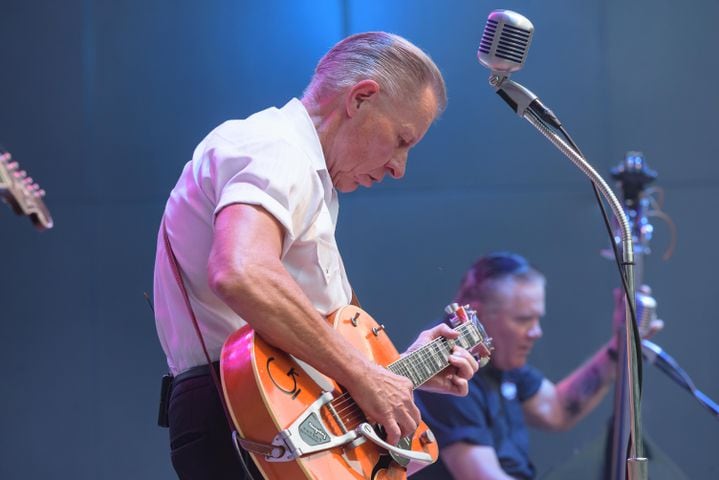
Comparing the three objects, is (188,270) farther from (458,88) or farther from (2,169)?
(458,88)

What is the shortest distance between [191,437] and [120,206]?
6.03 feet

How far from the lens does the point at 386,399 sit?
1802 millimetres

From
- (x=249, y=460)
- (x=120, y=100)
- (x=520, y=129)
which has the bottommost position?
(x=249, y=460)

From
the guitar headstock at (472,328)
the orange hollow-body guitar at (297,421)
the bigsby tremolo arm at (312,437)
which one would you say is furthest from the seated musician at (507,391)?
the bigsby tremolo arm at (312,437)

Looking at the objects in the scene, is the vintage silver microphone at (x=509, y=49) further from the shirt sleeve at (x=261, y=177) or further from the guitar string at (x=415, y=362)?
the guitar string at (x=415, y=362)

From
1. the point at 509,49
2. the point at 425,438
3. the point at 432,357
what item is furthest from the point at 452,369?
the point at 509,49

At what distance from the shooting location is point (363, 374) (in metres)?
1.77

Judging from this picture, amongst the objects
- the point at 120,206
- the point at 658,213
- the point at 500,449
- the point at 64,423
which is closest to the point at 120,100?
the point at 120,206

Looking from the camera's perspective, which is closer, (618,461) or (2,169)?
(2,169)

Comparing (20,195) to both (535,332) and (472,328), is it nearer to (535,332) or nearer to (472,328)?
(472,328)

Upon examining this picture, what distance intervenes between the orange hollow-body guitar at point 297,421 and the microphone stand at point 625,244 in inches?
17.2

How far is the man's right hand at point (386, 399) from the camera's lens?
5.81 ft

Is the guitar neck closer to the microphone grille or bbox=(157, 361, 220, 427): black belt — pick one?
bbox=(157, 361, 220, 427): black belt

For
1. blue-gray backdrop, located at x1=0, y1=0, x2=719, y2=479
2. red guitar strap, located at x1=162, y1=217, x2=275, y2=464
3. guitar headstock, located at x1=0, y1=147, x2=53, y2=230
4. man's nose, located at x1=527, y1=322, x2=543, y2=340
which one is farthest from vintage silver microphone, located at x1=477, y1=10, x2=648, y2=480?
man's nose, located at x1=527, y1=322, x2=543, y2=340
